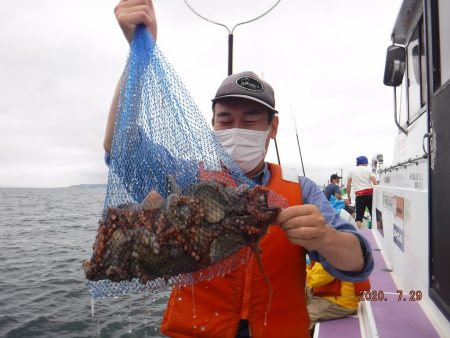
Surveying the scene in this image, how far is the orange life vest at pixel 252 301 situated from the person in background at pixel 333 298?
2.07 m

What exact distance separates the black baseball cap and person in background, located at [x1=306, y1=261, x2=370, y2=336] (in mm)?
2886

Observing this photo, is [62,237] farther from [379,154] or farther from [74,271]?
[379,154]

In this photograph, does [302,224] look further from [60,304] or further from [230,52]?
[60,304]

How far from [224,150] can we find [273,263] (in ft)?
3.26

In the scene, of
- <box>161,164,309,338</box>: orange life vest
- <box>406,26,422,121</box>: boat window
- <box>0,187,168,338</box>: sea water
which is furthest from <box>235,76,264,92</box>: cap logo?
<box>0,187,168,338</box>: sea water

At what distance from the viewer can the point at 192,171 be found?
8.39ft

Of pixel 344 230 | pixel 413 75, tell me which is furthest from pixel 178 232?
pixel 413 75

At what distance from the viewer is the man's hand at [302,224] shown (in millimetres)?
2219

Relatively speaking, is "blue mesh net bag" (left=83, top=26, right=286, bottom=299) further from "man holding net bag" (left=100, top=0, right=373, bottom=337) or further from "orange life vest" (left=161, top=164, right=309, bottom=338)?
"orange life vest" (left=161, top=164, right=309, bottom=338)

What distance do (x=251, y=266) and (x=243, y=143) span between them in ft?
3.27

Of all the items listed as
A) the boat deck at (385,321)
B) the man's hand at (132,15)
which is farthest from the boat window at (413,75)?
the man's hand at (132,15)

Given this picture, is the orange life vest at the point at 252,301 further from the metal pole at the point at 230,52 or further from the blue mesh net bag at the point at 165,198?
the metal pole at the point at 230,52

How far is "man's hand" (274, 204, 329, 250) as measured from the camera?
2.22 meters

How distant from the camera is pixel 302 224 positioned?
2223 mm
